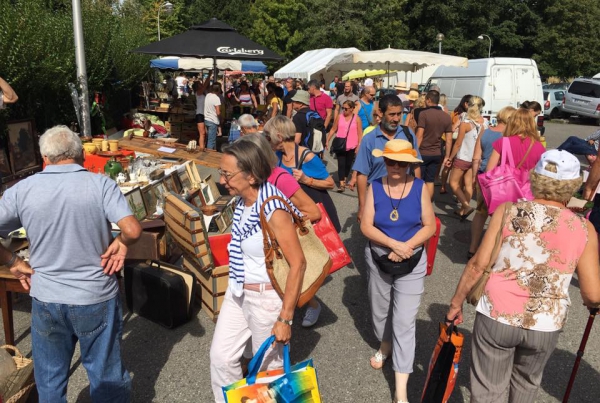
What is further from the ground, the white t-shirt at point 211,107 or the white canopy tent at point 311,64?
the white canopy tent at point 311,64

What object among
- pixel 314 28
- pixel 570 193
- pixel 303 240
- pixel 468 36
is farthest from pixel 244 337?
pixel 468 36

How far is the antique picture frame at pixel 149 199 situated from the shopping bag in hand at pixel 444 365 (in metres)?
3.54

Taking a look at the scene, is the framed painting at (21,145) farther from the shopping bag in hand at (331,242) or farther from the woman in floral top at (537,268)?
the woman in floral top at (537,268)

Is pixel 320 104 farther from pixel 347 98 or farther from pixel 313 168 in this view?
pixel 313 168

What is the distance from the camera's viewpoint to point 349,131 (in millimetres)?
8750

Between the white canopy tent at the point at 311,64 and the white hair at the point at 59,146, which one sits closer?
the white hair at the point at 59,146

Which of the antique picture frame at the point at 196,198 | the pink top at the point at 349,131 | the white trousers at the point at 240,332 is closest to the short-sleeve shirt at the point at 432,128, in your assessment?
the pink top at the point at 349,131

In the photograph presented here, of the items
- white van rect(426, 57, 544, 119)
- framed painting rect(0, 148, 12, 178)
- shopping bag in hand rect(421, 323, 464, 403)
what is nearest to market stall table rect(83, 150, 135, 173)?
framed painting rect(0, 148, 12, 178)

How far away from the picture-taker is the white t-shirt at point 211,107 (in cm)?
1134

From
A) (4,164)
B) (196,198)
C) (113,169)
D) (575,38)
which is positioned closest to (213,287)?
(196,198)

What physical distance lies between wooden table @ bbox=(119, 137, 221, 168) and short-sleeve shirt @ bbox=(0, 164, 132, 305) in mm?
4272

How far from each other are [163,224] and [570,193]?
370 centimetres

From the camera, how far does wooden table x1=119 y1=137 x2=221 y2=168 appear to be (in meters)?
7.01

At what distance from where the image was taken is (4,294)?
3592 millimetres
